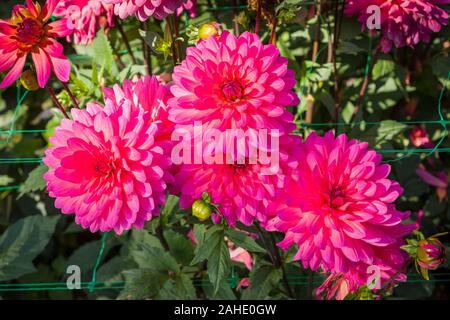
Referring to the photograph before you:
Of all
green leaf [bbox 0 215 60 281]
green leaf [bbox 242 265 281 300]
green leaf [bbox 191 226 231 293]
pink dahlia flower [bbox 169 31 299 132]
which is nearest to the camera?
pink dahlia flower [bbox 169 31 299 132]

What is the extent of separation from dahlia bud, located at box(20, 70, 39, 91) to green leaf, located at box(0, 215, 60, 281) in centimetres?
62

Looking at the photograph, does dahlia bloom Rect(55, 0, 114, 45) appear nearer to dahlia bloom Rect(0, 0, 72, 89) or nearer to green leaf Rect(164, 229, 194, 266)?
dahlia bloom Rect(0, 0, 72, 89)

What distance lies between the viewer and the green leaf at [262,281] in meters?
1.12

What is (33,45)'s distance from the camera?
3.03ft

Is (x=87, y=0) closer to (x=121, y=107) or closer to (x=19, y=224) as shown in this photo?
(x=121, y=107)

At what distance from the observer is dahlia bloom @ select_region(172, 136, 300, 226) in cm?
82

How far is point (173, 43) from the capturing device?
0.92 metres

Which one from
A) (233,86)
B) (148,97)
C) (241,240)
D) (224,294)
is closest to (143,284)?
(224,294)

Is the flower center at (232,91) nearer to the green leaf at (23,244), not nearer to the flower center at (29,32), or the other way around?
the flower center at (29,32)

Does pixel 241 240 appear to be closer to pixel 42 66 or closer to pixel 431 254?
pixel 431 254

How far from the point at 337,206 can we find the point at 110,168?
389mm

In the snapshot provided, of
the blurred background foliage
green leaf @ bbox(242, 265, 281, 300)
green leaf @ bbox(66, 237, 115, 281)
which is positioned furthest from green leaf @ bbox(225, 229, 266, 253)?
green leaf @ bbox(66, 237, 115, 281)
